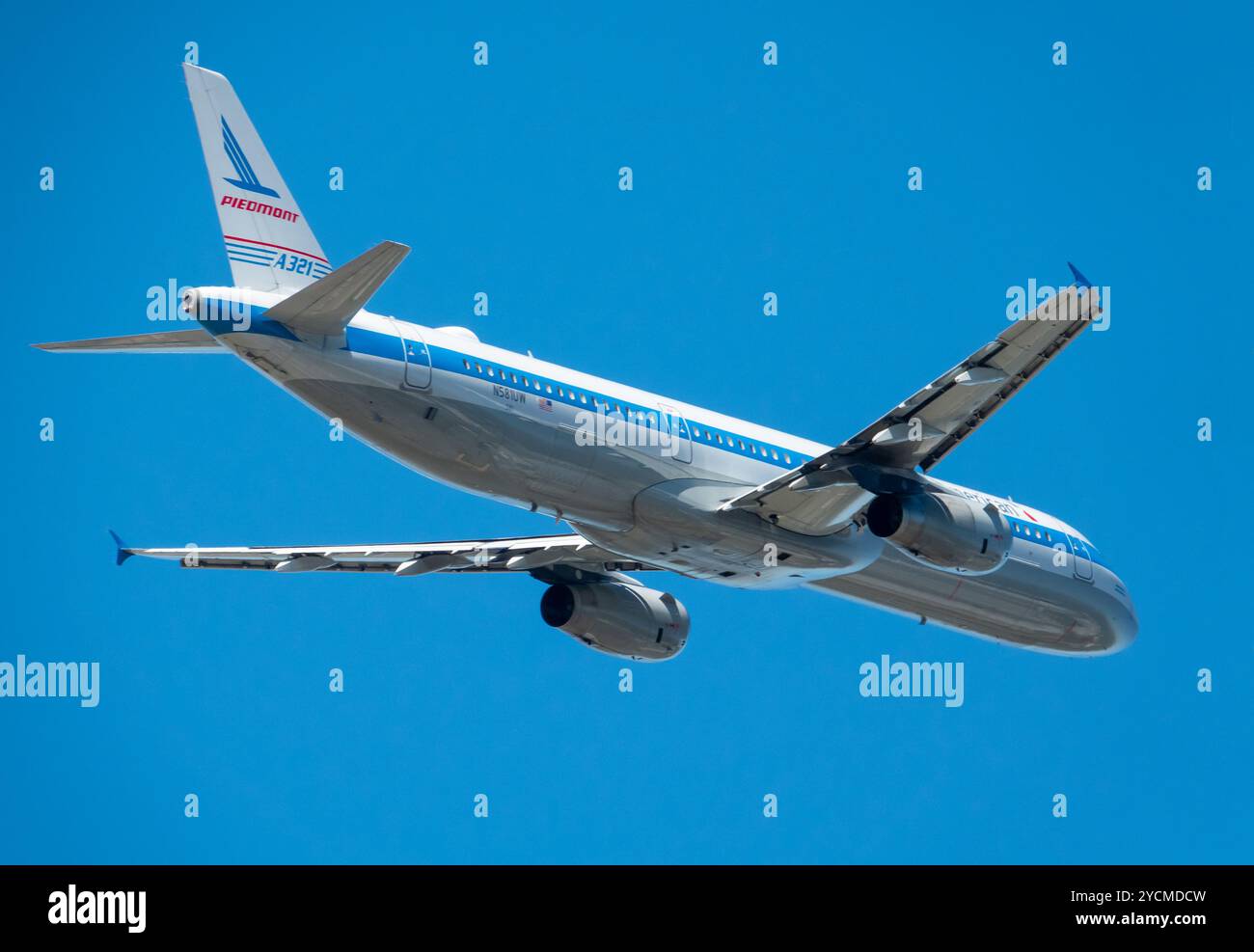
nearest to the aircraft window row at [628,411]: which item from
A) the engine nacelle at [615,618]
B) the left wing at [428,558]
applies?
the left wing at [428,558]

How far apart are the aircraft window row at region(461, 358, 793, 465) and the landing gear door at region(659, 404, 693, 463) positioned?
0.20 m

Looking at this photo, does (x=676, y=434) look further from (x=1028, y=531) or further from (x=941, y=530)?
(x=1028, y=531)

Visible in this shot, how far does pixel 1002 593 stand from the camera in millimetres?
36438

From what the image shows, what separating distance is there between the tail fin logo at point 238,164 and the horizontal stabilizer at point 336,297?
2512 millimetres

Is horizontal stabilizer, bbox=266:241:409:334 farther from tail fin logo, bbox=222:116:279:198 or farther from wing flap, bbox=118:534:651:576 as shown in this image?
wing flap, bbox=118:534:651:576

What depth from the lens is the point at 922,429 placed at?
31.3 meters

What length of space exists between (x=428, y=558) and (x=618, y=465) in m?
7.09

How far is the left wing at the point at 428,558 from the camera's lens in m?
36.8

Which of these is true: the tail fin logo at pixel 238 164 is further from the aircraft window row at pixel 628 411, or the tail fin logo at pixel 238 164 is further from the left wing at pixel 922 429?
the left wing at pixel 922 429

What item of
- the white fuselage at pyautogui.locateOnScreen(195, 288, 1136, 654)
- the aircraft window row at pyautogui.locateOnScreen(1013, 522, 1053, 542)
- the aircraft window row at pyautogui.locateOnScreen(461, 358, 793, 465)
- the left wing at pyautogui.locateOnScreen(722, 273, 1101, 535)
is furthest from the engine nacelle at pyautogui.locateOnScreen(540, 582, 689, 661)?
the aircraft window row at pyautogui.locateOnScreen(1013, 522, 1053, 542)

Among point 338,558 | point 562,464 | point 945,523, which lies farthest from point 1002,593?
point 338,558

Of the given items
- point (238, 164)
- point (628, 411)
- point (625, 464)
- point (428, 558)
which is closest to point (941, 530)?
point (625, 464)

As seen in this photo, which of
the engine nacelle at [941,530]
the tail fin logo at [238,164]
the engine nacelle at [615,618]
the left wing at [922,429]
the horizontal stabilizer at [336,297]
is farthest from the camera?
the engine nacelle at [615,618]

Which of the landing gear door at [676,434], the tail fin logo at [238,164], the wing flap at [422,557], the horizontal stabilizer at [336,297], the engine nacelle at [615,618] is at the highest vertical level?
the tail fin logo at [238,164]
